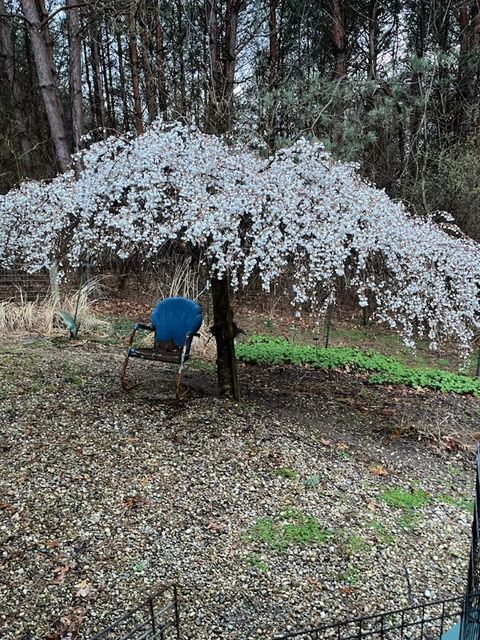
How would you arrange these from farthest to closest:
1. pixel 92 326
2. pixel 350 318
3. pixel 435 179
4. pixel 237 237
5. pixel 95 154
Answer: pixel 350 318, pixel 435 179, pixel 92 326, pixel 95 154, pixel 237 237

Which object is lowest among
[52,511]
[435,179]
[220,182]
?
[52,511]

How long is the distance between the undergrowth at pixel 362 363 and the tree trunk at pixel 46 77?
126 inches

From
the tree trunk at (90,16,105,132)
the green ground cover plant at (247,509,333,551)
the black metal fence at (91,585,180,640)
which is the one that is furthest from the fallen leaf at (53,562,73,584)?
the tree trunk at (90,16,105,132)

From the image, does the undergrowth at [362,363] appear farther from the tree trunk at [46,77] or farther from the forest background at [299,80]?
the tree trunk at [46,77]

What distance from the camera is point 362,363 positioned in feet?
18.0

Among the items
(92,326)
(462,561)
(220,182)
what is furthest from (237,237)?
(92,326)

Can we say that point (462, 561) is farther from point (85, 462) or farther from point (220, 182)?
point (220, 182)

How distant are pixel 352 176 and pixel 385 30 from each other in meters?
7.39

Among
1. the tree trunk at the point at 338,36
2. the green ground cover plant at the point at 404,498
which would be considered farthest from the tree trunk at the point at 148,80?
the green ground cover plant at the point at 404,498

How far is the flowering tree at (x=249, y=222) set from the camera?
2596 mm

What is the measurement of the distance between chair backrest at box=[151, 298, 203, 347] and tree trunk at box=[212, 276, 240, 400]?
427 millimetres

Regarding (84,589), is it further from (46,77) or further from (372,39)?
(372,39)

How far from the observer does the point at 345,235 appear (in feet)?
8.72

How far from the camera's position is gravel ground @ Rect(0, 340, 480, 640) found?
1797 millimetres
